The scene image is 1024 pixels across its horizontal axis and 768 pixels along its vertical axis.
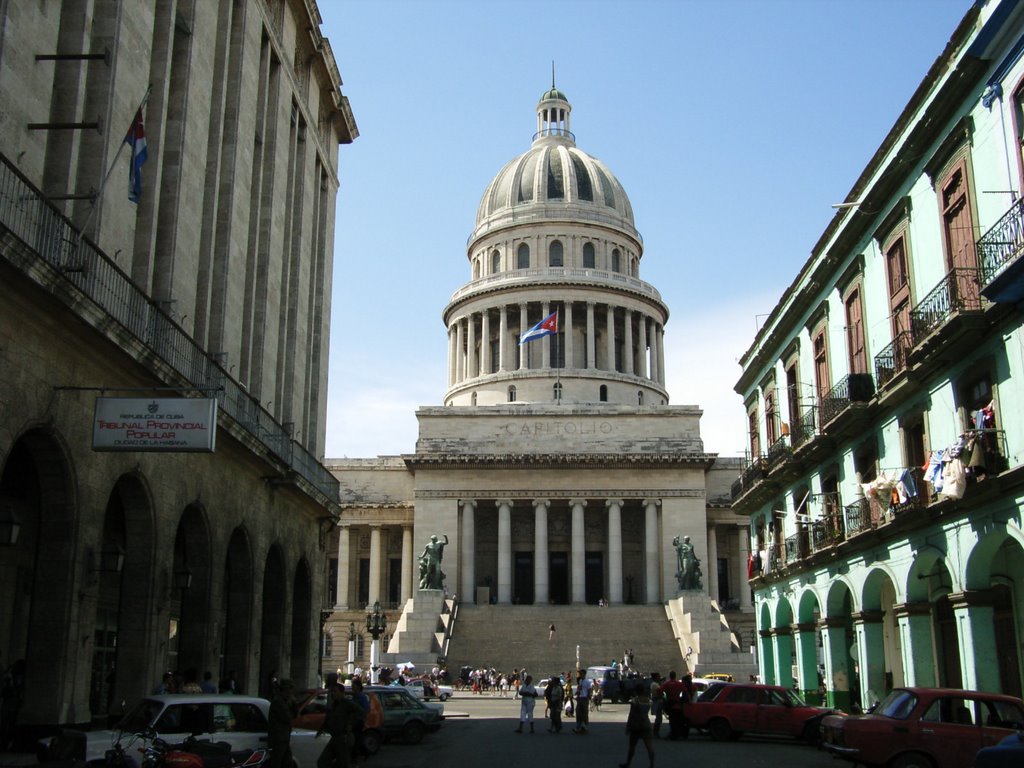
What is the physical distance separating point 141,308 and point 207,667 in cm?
841

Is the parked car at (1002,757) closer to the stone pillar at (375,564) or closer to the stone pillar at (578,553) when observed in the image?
the stone pillar at (578,553)

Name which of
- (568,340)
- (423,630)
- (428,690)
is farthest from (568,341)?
(428,690)

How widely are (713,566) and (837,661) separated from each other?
140ft

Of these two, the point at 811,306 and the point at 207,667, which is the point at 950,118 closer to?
the point at 811,306

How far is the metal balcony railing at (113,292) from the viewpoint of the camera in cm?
1519

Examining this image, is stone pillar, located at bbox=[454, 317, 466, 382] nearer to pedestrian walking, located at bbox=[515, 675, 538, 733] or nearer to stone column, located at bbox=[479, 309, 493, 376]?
stone column, located at bbox=[479, 309, 493, 376]

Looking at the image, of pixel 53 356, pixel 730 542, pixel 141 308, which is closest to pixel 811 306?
pixel 141 308

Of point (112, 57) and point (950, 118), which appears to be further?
point (950, 118)

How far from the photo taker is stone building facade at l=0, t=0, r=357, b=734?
53.6ft

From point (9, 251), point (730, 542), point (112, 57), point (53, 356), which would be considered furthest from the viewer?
point (730, 542)

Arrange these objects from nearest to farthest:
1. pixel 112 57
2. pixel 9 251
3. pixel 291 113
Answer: pixel 9 251 < pixel 112 57 < pixel 291 113

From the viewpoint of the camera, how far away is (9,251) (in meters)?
13.8

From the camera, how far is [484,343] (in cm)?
8919

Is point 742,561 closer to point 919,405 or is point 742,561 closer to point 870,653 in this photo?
point 870,653
